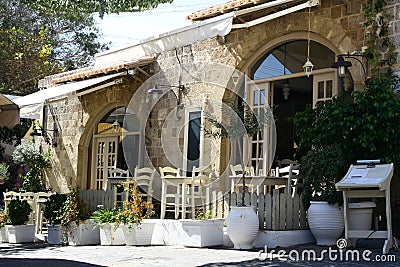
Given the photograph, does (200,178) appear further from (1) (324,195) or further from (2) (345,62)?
(2) (345,62)

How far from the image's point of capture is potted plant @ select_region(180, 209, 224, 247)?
338 inches

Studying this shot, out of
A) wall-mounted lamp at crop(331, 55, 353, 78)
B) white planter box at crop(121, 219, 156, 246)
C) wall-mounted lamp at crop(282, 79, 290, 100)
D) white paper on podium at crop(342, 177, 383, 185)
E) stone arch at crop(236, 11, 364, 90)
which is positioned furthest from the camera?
wall-mounted lamp at crop(282, 79, 290, 100)

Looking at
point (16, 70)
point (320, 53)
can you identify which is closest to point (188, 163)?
point (320, 53)

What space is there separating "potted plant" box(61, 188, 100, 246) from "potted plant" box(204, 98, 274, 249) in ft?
8.38

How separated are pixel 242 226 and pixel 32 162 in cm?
954

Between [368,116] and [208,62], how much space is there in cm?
447

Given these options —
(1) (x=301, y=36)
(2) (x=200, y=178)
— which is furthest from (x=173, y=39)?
(2) (x=200, y=178)

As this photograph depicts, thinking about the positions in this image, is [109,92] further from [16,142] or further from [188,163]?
[16,142]

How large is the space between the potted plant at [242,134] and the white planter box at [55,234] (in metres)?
3.10

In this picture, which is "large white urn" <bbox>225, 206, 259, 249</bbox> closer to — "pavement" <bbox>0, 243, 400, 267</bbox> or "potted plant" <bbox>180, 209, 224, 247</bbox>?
"pavement" <bbox>0, 243, 400, 267</bbox>

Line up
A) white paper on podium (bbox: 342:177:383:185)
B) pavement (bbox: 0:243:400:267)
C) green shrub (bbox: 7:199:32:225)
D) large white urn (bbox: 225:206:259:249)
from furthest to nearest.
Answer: green shrub (bbox: 7:199:32:225) → large white urn (bbox: 225:206:259:249) → white paper on podium (bbox: 342:177:383:185) → pavement (bbox: 0:243:400:267)

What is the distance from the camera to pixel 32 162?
15.9 m

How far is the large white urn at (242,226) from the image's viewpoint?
7.96 m

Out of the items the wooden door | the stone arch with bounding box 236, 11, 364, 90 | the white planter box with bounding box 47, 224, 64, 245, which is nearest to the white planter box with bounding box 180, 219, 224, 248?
the white planter box with bounding box 47, 224, 64, 245
